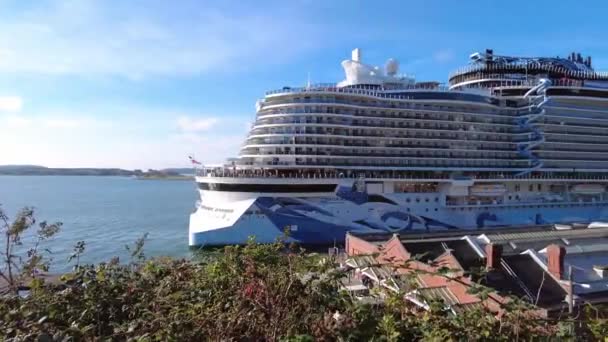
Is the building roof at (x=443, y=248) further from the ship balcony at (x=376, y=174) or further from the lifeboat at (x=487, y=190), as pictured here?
the lifeboat at (x=487, y=190)

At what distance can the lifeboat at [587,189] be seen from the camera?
41906 mm

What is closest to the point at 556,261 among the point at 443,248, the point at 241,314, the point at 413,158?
the point at 443,248

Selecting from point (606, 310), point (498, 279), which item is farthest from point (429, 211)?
point (606, 310)

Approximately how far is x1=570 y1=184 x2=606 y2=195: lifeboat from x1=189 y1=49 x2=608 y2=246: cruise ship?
5.4 inches

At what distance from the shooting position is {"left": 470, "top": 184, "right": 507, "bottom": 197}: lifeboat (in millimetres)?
37062

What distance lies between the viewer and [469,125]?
127 feet

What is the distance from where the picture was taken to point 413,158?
1409 inches

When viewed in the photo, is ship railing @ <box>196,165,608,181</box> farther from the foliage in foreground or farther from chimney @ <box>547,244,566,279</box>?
the foliage in foreground

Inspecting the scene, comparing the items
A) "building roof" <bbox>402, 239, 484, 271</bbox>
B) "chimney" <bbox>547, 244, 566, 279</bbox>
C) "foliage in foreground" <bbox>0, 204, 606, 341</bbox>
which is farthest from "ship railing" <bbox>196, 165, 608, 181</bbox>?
"foliage in foreground" <bbox>0, 204, 606, 341</bbox>

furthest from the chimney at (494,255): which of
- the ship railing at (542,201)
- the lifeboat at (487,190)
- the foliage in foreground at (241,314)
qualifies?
the lifeboat at (487,190)

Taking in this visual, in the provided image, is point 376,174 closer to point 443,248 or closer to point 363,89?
point 363,89

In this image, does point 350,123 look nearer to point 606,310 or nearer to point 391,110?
point 391,110

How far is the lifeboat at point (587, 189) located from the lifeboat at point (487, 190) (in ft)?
30.7

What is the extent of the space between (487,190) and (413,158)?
7.45 metres
